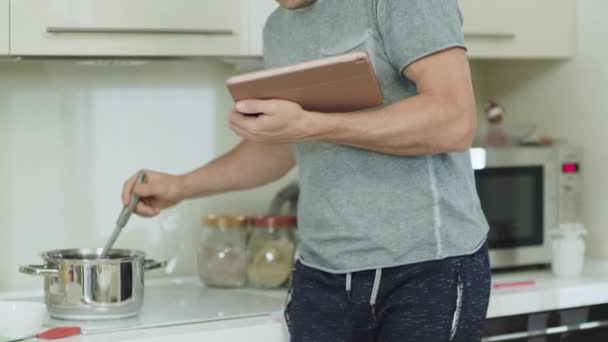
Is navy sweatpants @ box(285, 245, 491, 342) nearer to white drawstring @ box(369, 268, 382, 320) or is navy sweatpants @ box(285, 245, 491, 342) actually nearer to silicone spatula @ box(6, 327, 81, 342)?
white drawstring @ box(369, 268, 382, 320)

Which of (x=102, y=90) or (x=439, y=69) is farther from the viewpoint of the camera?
(x=102, y=90)

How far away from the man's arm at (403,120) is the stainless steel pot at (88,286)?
0.49 metres

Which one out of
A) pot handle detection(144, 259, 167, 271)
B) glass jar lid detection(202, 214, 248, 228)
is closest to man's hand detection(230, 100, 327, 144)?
pot handle detection(144, 259, 167, 271)

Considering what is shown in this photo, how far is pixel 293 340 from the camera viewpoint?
5.49ft

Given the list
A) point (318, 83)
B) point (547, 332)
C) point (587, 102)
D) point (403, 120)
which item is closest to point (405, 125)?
point (403, 120)

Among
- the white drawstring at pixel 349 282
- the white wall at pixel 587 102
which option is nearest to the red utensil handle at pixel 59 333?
the white drawstring at pixel 349 282

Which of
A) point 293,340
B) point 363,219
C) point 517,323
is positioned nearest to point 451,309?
point 363,219

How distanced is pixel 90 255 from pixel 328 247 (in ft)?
1.89

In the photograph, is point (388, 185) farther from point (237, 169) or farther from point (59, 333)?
point (59, 333)

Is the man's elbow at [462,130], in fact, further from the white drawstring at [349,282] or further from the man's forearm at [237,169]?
the man's forearm at [237,169]

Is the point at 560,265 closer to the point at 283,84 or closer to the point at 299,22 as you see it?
the point at 299,22

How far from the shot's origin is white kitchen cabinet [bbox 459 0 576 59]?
2.26 metres

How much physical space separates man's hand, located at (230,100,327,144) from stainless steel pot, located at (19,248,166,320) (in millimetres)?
508

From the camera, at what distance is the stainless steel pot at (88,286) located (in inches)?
69.0
